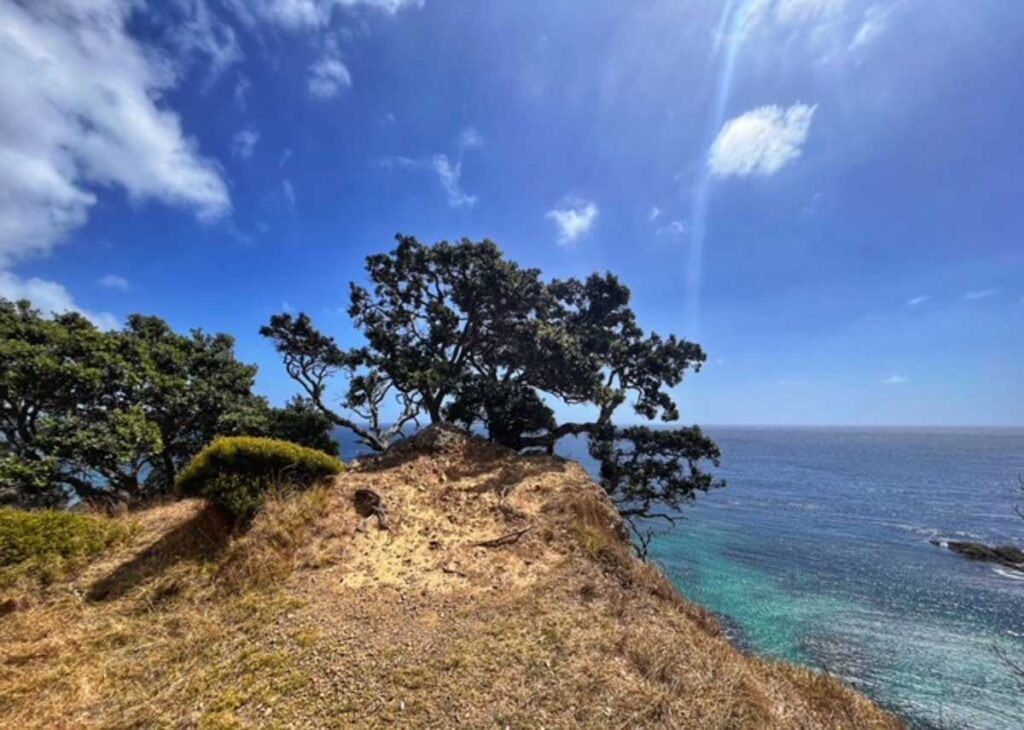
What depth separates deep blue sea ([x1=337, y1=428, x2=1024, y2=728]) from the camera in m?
15.4

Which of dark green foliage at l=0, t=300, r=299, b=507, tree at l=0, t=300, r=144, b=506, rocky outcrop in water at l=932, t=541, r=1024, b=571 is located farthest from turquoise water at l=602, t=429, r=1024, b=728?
tree at l=0, t=300, r=144, b=506

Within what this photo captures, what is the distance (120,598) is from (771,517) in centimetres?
4593

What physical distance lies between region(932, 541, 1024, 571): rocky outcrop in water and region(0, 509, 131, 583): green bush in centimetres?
4501

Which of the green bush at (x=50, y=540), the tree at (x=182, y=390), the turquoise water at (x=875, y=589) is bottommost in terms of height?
the turquoise water at (x=875, y=589)

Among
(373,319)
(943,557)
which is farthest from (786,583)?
(373,319)

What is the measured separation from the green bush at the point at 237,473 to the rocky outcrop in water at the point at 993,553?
42514 mm

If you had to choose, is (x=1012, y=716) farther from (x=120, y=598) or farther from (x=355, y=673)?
(x=120, y=598)

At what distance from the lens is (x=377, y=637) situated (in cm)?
582

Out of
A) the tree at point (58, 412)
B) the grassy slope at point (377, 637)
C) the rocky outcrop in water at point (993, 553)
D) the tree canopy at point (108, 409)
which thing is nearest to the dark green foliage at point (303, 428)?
the tree canopy at point (108, 409)

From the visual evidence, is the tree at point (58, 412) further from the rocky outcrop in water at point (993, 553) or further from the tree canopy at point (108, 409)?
the rocky outcrop in water at point (993, 553)

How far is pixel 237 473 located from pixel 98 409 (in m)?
7.47

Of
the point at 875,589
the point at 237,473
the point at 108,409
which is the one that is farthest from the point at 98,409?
the point at 875,589

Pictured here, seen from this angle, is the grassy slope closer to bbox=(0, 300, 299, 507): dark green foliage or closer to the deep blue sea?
bbox=(0, 300, 299, 507): dark green foliage

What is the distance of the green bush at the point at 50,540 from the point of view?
271 inches
